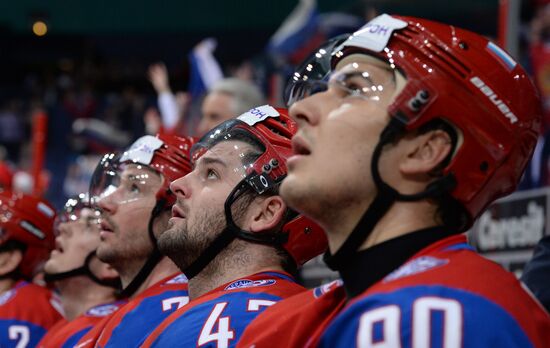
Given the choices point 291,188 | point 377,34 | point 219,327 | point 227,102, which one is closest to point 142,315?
point 219,327

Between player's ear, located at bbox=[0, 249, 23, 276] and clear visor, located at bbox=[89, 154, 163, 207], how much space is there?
3.63 ft

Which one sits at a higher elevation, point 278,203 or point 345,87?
point 345,87

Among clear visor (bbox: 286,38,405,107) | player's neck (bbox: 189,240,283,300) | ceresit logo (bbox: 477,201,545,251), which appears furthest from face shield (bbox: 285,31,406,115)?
ceresit logo (bbox: 477,201,545,251)

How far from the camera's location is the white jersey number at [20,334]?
11.9 ft

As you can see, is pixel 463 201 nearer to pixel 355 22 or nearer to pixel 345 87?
pixel 345 87

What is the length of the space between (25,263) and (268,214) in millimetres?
1991

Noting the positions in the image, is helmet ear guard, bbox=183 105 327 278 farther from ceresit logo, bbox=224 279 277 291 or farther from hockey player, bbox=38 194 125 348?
hockey player, bbox=38 194 125 348

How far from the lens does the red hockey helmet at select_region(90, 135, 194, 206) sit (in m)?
3.02

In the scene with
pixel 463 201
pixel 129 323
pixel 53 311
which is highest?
pixel 463 201

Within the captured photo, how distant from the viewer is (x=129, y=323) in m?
2.64

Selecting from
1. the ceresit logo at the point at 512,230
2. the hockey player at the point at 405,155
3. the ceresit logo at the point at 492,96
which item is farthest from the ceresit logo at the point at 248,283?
the ceresit logo at the point at 512,230

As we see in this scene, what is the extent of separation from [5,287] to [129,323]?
60.2 inches

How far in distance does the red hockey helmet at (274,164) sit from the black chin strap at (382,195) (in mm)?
731

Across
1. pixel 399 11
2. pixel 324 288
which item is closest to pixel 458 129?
pixel 324 288
